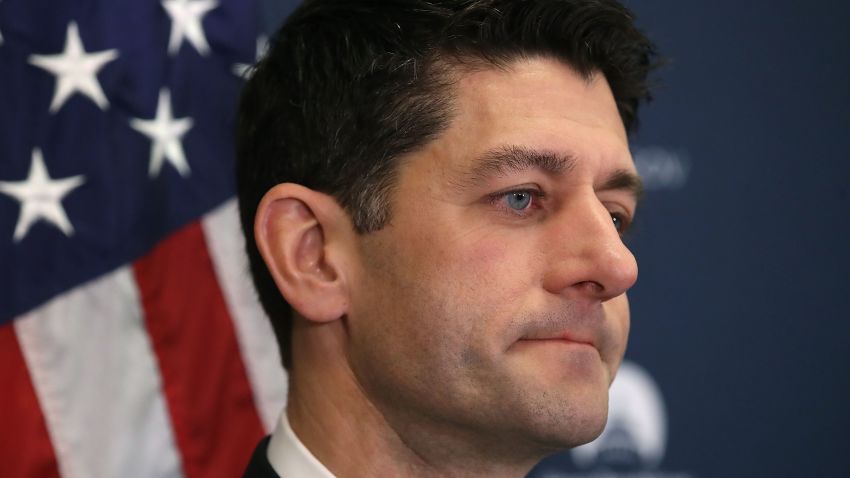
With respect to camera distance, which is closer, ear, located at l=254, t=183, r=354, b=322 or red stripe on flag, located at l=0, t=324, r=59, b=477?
ear, located at l=254, t=183, r=354, b=322

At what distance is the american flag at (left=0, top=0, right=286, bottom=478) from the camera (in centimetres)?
204

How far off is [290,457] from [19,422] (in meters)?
0.70

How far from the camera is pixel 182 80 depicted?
216cm

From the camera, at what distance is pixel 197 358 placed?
2168 mm

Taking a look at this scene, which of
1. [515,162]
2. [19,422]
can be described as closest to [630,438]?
[515,162]

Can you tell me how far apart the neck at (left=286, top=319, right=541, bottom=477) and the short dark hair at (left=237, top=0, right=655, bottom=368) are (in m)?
0.16

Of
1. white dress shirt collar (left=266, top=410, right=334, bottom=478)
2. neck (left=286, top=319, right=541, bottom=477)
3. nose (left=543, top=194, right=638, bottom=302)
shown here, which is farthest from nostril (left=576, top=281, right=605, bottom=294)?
white dress shirt collar (left=266, top=410, right=334, bottom=478)

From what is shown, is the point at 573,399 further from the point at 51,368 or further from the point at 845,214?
the point at 845,214

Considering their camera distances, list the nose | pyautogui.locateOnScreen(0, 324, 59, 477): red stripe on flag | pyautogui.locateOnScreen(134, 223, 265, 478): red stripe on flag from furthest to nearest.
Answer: pyautogui.locateOnScreen(134, 223, 265, 478): red stripe on flag < pyautogui.locateOnScreen(0, 324, 59, 477): red stripe on flag < the nose

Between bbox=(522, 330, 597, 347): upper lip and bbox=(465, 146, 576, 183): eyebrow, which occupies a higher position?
bbox=(465, 146, 576, 183): eyebrow

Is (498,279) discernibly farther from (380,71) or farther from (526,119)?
(380,71)

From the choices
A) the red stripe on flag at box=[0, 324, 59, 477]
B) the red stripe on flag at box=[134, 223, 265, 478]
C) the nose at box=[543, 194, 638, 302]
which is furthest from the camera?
the red stripe on flag at box=[134, 223, 265, 478]

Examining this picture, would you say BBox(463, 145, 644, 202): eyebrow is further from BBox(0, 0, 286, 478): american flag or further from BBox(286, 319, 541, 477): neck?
BBox(0, 0, 286, 478): american flag

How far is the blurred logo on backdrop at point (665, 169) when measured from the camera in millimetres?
2471
